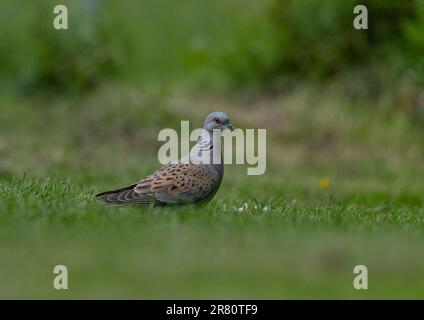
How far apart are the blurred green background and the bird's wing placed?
166 millimetres

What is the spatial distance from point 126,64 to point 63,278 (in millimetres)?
17232

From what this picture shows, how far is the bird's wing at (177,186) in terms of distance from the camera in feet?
A: 31.8

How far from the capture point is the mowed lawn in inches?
286

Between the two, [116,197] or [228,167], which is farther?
[228,167]

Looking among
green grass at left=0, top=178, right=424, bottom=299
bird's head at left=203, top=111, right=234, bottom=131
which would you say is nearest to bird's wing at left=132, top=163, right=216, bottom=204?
green grass at left=0, top=178, right=424, bottom=299

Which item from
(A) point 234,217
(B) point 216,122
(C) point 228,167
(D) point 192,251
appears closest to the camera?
(D) point 192,251

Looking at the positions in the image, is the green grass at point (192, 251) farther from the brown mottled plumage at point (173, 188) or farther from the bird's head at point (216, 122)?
the bird's head at point (216, 122)

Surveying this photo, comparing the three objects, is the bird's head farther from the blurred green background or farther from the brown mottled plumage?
the blurred green background

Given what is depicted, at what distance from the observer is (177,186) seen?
31.9 feet

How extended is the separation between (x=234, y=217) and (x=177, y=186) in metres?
0.63

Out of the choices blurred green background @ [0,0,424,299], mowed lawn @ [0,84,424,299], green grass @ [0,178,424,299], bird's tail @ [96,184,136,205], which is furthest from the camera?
bird's tail @ [96,184,136,205]

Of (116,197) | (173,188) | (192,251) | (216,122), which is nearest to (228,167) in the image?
(216,122)

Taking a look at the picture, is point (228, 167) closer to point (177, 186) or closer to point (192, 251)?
point (177, 186)
